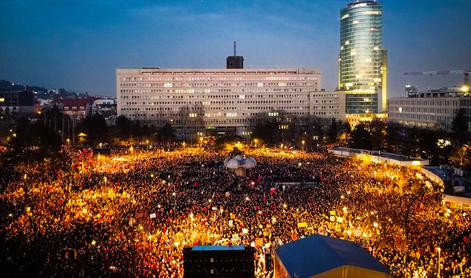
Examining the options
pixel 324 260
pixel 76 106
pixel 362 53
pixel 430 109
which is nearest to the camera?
pixel 324 260

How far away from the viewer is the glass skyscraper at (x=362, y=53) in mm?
130100

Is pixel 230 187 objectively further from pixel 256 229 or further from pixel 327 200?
pixel 256 229

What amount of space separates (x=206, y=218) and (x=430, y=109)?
239 feet

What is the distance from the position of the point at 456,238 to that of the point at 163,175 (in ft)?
72.0

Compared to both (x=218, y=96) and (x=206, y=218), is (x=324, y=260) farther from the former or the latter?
(x=218, y=96)

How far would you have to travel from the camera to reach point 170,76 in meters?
105

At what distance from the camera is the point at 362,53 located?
132875 mm

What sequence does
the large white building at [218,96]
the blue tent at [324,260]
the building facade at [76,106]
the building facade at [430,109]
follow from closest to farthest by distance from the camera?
the blue tent at [324,260]
the building facade at [430,109]
the large white building at [218,96]
the building facade at [76,106]

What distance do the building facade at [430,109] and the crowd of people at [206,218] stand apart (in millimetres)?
44407

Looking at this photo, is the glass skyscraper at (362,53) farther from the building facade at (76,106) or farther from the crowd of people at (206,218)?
the crowd of people at (206,218)

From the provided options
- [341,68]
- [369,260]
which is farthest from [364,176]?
[341,68]

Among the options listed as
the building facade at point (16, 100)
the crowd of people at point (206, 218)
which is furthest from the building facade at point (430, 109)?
the building facade at point (16, 100)

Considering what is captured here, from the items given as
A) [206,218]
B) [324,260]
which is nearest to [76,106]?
[206,218]

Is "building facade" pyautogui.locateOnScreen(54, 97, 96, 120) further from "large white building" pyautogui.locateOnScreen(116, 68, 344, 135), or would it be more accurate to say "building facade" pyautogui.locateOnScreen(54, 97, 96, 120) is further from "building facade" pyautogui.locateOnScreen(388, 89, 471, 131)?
"building facade" pyautogui.locateOnScreen(388, 89, 471, 131)
